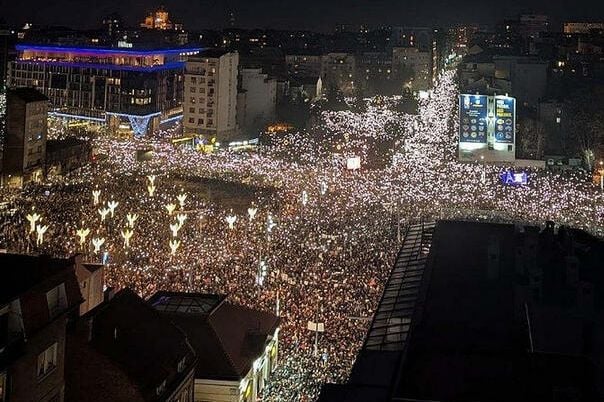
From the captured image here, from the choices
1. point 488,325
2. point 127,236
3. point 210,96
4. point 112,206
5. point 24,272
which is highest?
point 210,96

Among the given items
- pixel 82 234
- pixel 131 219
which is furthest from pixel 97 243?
pixel 131 219

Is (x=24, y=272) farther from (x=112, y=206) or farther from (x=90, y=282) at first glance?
(x=112, y=206)

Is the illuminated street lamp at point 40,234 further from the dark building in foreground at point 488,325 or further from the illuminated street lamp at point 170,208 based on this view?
the dark building in foreground at point 488,325

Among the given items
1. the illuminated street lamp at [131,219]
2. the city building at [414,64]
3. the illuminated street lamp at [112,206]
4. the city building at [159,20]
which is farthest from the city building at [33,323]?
the city building at [159,20]

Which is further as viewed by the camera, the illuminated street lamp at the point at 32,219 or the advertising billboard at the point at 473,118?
the advertising billboard at the point at 473,118

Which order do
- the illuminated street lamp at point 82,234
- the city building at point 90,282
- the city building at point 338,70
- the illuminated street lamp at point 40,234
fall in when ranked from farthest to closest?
the city building at point 338,70 < the illuminated street lamp at point 40,234 < the illuminated street lamp at point 82,234 < the city building at point 90,282

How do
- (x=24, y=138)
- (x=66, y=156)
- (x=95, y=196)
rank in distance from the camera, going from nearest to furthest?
(x=95, y=196) → (x=24, y=138) → (x=66, y=156)
